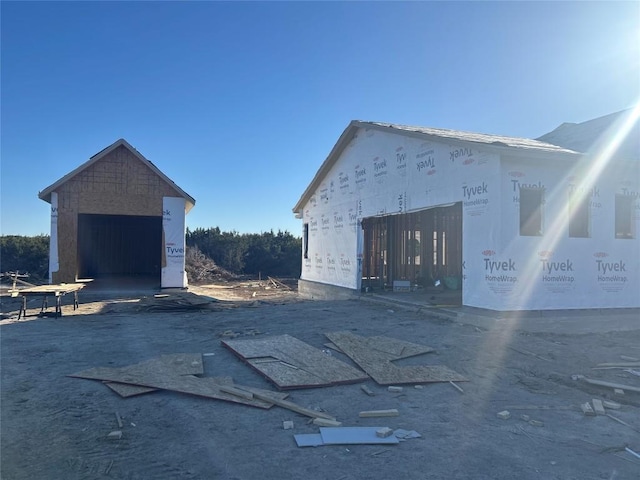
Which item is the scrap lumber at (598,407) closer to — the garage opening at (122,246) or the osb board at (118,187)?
the osb board at (118,187)

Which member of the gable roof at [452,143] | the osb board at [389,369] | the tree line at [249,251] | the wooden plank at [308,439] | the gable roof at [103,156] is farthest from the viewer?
the tree line at [249,251]

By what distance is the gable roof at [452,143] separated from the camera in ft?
33.3

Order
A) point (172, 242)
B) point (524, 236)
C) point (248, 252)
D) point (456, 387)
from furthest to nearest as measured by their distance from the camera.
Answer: point (248, 252) < point (172, 242) < point (524, 236) < point (456, 387)

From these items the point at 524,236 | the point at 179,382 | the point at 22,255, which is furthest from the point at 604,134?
the point at 22,255

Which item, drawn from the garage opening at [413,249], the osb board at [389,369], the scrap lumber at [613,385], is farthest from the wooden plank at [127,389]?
the garage opening at [413,249]

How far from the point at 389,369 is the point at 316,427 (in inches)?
89.5

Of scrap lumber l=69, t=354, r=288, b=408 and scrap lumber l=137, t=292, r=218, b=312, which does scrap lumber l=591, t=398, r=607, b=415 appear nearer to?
scrap lumber l=69, t=354, r=288, b=408

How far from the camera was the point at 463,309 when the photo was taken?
11.0 m

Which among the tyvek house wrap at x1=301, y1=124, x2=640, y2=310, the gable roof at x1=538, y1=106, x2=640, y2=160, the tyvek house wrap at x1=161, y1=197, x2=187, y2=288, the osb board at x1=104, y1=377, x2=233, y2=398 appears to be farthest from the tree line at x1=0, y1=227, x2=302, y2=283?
the osb board at x1=104, y1=377, x2=233, y2=398

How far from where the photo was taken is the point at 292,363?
6836 millimetres

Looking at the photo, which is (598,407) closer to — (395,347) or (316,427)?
(395,347)

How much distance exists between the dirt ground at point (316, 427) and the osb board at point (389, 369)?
0.62 feet

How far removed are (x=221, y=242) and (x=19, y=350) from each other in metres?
29.1

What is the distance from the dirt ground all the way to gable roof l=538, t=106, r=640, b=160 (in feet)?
19.2
